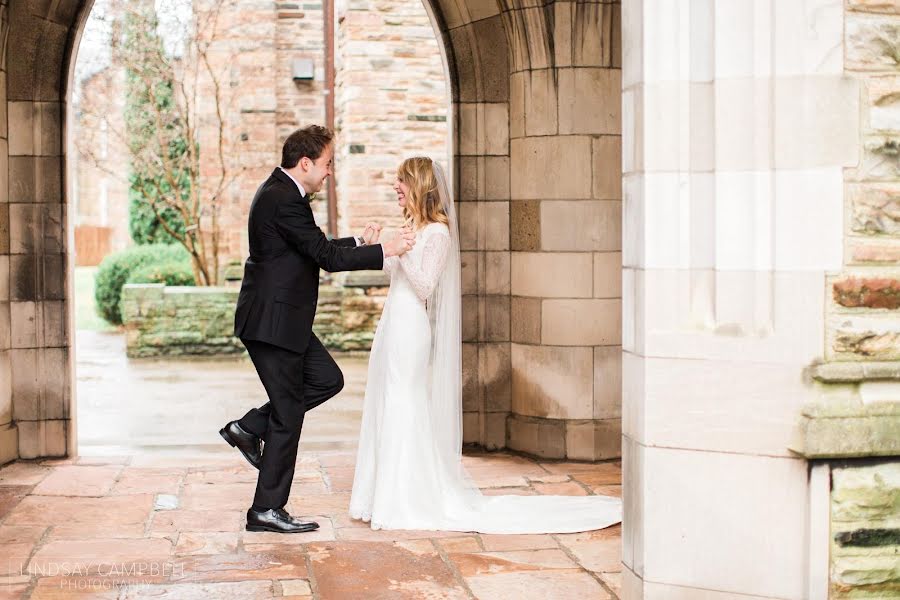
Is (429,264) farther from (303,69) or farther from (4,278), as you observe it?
(303,69)

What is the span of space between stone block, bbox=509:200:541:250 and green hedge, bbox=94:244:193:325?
10725 millimetres

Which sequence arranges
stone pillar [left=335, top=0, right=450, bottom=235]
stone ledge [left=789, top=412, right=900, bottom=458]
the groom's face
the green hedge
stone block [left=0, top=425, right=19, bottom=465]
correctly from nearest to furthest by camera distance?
stone ledge [left=789, top=412, right=900, bottom=458]
the groom's face
stone block [left=0, top=425, right=19, bottom=465]
stone pillar [left=335, top=0, right=450, bottom=235]
the green hedge

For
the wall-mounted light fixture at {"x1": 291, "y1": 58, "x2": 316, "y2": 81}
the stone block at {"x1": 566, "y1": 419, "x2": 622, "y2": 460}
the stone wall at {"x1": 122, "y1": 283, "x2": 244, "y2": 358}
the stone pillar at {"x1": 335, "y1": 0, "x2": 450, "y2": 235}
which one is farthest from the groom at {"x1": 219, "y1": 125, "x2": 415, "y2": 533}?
the wall-mounted light fixture at {"x1": 291, "y1": 58, "x2": 316, "y2": 81}

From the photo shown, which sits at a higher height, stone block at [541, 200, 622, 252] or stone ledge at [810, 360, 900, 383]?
stone block at [541, 200, 622, 252]

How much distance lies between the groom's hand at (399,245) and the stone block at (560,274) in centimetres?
178

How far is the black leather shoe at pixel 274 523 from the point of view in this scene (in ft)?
16.9

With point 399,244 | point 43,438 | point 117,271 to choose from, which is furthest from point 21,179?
point 117,271

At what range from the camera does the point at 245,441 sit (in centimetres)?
527

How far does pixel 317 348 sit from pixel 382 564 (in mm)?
1117

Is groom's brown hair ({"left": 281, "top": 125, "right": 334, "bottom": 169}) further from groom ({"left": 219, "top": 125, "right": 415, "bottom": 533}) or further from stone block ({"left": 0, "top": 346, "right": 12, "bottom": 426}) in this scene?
stone block ({"left": 0, "top": 346, "right": 12, "bottom": 426})

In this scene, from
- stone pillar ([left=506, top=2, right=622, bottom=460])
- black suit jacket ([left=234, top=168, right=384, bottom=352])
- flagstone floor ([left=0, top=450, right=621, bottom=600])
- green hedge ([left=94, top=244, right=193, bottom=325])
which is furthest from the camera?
green hedge ([left=94, top=244, right=193, bottom=325])

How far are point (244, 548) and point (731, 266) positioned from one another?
7.86ft

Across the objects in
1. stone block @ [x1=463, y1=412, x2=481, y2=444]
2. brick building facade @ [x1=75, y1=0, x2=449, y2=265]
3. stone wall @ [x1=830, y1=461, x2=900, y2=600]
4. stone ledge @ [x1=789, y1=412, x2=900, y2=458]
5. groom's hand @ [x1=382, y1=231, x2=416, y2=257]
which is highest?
brick building facade @ [x1=75, y1=0, x2=449, y2=265]

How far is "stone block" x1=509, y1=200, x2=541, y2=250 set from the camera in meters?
7.00
